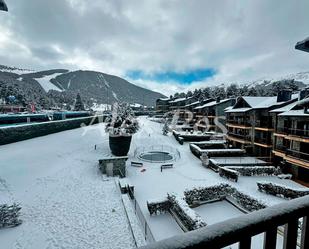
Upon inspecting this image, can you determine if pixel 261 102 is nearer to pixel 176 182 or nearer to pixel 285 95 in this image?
pixel 285 95

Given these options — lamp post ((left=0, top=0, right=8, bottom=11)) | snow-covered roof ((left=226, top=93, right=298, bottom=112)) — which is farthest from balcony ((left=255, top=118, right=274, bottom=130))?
lamp post ((left=0, top=0, right=8, bottom=11))

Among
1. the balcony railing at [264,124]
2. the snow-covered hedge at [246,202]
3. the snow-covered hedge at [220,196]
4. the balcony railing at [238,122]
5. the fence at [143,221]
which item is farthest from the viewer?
the balcony railing at [238,122]

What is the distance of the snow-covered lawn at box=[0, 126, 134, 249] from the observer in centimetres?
920

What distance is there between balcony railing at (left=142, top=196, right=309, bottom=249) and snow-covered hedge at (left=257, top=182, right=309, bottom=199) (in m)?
16.4

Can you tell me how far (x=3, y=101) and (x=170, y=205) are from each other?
69.6m

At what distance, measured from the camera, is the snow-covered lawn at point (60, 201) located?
9.20m

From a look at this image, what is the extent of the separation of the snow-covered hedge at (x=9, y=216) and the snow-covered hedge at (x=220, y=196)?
398 inches

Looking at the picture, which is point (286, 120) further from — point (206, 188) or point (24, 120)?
point (24, 120)

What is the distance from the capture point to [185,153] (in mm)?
28391

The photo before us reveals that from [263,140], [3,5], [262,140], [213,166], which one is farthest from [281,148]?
[3,5]

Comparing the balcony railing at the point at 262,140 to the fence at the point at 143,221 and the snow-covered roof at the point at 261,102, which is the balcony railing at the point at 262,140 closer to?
the snow-covered roof at the point at 261,102

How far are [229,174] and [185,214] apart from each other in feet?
30.7

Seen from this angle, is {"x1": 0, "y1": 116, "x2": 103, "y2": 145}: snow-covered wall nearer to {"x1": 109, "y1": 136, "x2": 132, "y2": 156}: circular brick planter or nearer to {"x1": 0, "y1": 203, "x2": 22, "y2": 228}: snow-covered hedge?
{"x1": 109, "y1": 136, "x2": 132, "y2": 156}: circular brick planter

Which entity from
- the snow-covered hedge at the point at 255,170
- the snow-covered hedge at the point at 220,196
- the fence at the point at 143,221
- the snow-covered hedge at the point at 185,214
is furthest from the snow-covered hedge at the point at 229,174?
the fence at the point at 143,221
